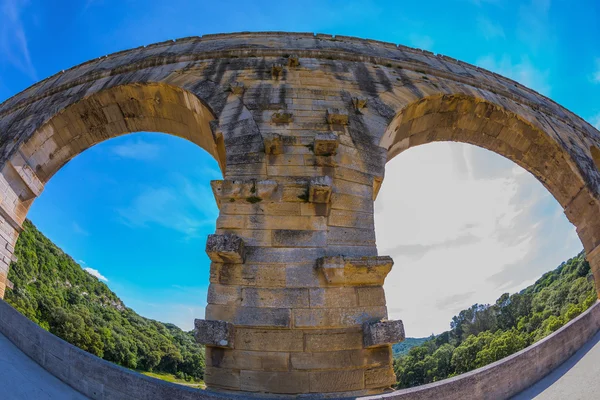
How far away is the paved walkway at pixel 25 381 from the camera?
271 centimetres

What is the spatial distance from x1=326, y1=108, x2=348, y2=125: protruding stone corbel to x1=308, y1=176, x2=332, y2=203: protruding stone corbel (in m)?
1.46

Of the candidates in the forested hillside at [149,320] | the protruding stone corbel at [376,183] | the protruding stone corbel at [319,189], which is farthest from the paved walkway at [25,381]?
the forested hillside at [149,320]

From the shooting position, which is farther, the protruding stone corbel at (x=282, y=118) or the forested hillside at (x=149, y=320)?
the forested hillside at (x=149, y=320)

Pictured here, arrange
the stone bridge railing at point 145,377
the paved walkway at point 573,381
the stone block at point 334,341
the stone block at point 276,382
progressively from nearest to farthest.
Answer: the stone bridge railing at point 145,377 → the paved walkway at point 573,381 → the stone block at point 276,382 → the stone block at point 334,341

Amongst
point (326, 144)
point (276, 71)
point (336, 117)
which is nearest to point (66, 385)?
point (326, 144)

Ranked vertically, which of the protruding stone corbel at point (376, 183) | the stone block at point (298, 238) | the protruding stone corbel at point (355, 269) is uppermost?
the protruding stone corbel at point (376, 183)

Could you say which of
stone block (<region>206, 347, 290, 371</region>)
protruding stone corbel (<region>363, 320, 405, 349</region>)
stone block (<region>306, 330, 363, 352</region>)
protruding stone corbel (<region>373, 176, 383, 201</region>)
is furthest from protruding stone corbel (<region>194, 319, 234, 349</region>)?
protruding stone corbel (<region>373, 176, 383, 201</region>)

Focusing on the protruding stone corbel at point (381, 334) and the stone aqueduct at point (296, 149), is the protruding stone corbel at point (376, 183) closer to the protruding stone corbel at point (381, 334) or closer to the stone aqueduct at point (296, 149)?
the stone aqueduct at point (296, 149)

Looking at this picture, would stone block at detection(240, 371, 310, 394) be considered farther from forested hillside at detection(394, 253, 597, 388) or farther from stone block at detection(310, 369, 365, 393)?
forested hillside at detection(394, 253, 597, 388)

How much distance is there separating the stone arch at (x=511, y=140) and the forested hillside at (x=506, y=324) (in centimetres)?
2323

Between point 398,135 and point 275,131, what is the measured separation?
121 inches

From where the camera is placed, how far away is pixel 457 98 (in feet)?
26.7

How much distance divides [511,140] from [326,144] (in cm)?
581

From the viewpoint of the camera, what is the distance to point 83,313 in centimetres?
3562
